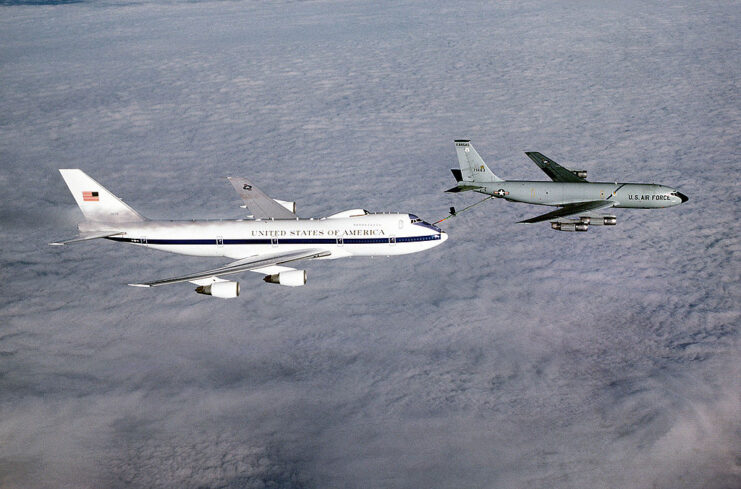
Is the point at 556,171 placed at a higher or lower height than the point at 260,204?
higher

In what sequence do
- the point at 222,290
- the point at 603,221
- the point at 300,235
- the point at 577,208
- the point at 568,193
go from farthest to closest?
1. the point at 568,193
2. the point at 577,208
3. the point at 603,221
4. the point at 300,235
5. the point at 222,290

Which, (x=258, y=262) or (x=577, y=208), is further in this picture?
(x=577, y=208)

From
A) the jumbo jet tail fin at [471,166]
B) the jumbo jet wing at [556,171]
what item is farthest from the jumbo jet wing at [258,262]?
the jumbo jet wing at [556,171]

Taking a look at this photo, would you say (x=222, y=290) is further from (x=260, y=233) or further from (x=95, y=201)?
(x=95, y=201)

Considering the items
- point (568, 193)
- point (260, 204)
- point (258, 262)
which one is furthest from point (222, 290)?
point (568, 193)

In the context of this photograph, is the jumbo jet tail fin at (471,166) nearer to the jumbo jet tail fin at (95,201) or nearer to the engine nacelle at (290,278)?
the engine nacelle at (290,278)

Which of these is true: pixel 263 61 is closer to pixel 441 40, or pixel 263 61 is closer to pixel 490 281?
pixel 441 40
